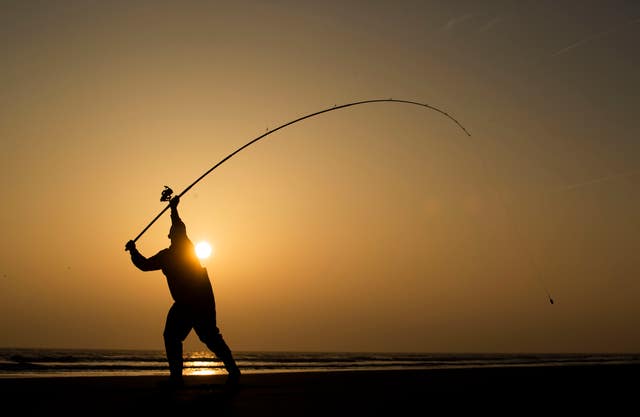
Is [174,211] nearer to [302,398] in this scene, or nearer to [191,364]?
[302,398]

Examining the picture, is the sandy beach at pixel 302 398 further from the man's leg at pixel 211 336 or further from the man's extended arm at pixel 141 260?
the man's extended arm at pixel 141 260

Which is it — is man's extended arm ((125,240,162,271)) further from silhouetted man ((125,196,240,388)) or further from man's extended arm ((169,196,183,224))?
man's extended arm ((169,196,183,224))

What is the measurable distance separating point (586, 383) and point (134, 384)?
315 inches

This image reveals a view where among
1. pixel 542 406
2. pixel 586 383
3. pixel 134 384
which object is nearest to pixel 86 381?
pixel 134 384

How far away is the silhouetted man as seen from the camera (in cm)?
1000

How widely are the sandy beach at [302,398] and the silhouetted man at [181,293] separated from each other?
0.55 m

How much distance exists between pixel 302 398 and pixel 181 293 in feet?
9.16

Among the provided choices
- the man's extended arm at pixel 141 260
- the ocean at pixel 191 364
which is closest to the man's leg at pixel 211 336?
the man's extended arm at pixel 141 260

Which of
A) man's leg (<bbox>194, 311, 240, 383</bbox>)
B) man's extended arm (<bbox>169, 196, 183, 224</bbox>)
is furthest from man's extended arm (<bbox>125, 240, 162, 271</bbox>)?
man's leg (<bbox>194, 311, 240, 383</bbox>)

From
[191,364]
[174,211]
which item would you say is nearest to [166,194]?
[174,211]

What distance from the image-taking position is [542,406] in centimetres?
799

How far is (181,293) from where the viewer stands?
1005 centimetres

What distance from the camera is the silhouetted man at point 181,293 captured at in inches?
394

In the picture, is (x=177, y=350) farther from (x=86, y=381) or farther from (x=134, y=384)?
(x=86, y=381)
